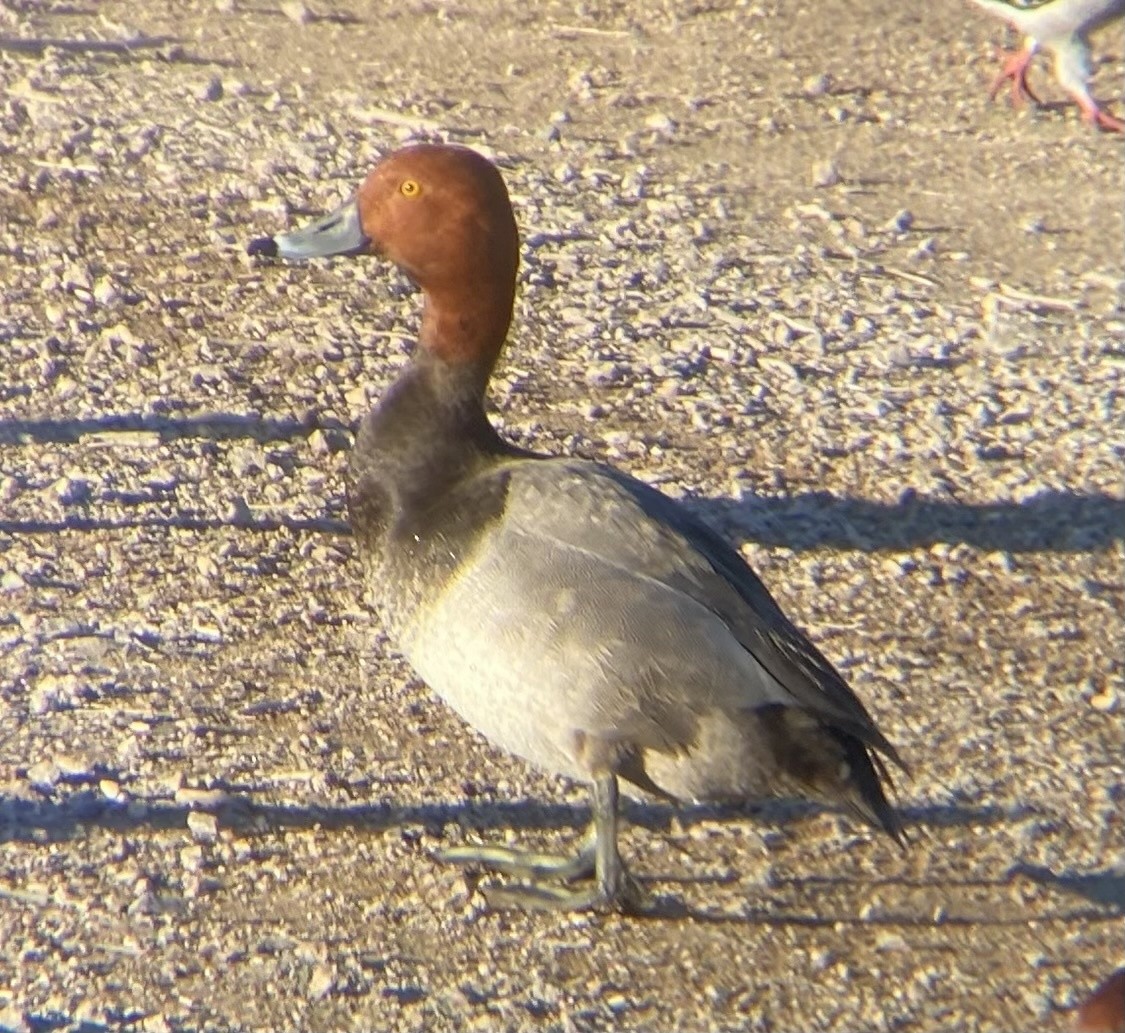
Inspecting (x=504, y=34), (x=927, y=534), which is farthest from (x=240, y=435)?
(x=504, y=34)

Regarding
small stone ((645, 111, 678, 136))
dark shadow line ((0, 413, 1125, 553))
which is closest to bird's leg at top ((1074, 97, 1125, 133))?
small stone ((645, 111, 678, 136))

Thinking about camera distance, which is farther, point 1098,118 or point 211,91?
point 1098,118

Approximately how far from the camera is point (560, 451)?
5582 millimetres

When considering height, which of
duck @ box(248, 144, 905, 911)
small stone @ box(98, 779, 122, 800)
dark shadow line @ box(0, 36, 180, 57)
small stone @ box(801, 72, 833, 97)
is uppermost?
duck @ box(248, 144, 905, 911)

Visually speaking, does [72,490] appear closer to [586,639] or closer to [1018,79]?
[586,639]

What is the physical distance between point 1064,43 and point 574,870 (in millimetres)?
5646

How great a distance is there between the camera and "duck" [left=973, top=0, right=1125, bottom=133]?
→ 323 inches

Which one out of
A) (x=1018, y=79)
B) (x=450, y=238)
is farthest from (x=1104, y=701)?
(x=1018, y=79)

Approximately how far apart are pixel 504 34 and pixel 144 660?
4.70 metres

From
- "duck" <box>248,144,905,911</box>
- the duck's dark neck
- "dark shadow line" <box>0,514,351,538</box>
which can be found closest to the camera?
"duck" <box>248,144,905,911</box>

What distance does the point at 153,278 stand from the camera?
6.20 metres

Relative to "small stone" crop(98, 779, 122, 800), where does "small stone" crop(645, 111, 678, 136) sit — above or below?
below

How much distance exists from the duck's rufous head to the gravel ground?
91cm

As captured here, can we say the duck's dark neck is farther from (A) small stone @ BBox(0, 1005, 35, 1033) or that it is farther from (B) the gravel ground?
(A) small stone @ BBox(0, 1005, 35, 1033)
